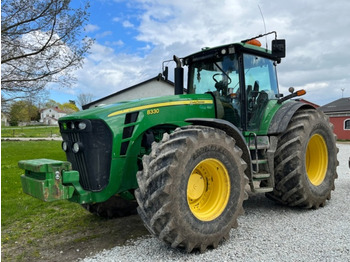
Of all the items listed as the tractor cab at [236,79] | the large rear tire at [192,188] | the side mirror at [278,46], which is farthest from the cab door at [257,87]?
the large rear tire at [192,188]

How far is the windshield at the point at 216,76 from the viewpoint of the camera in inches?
207

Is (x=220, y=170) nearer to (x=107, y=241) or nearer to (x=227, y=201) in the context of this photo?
(x=227, y=201)

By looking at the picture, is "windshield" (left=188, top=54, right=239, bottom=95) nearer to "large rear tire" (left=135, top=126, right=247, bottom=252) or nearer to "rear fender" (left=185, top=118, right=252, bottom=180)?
"rear fender" (left=185, top=118, right=252, bottom=180)

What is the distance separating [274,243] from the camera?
391 cm

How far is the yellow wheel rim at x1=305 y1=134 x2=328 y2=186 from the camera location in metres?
5.80

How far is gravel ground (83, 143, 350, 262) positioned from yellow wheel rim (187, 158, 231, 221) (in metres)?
0.45

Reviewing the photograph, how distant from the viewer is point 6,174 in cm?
1082

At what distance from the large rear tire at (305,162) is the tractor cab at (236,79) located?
60 cm

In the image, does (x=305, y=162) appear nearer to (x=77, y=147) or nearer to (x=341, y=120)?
(x=77, y=147)

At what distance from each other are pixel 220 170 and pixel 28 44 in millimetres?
11959

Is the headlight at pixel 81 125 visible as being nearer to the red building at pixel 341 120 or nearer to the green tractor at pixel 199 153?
the green tractor at pixel 199 153

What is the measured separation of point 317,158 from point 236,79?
2.21 meters

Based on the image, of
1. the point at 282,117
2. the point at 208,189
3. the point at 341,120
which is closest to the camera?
the point at 208,189

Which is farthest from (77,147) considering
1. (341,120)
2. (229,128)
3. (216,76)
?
(341,120)
